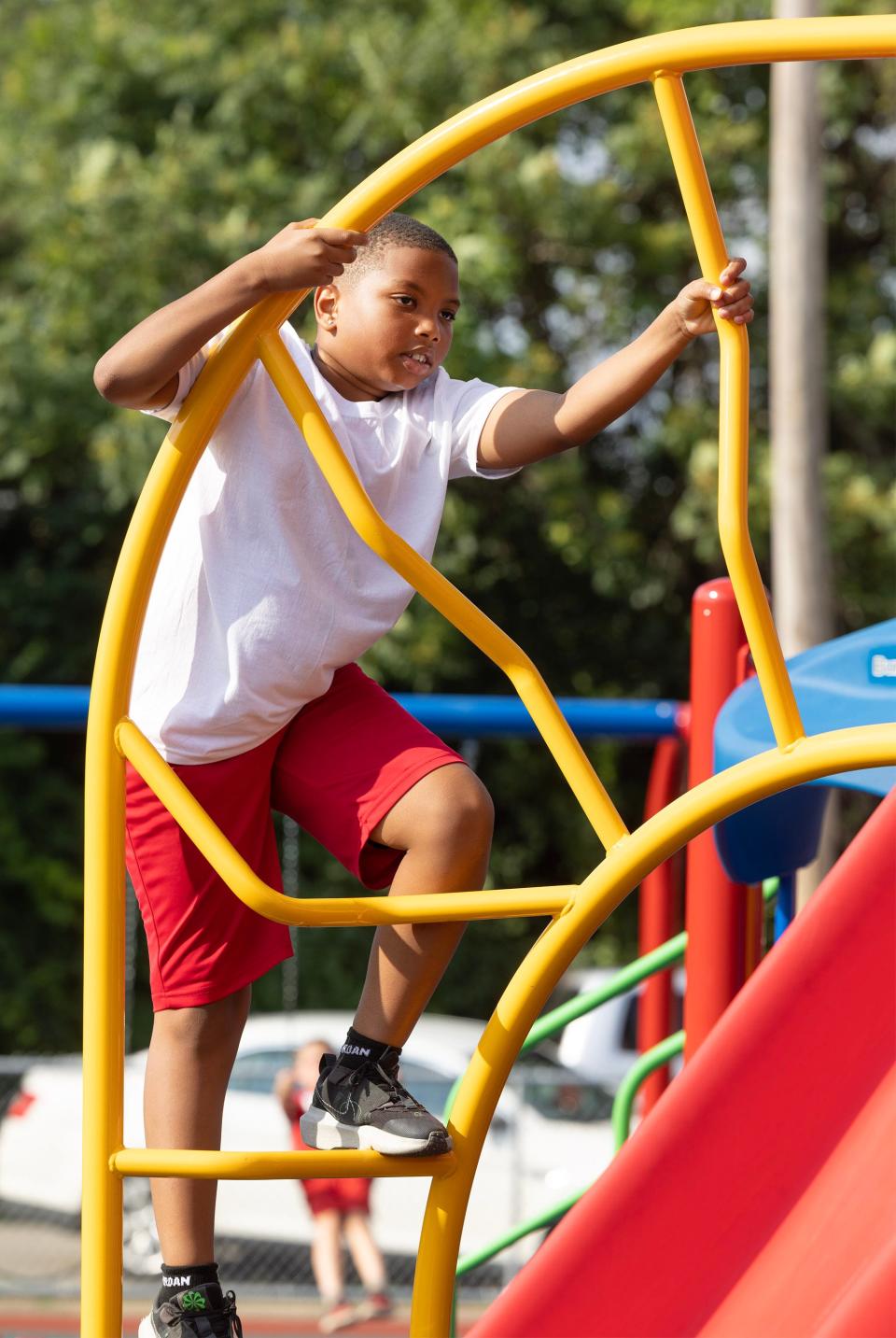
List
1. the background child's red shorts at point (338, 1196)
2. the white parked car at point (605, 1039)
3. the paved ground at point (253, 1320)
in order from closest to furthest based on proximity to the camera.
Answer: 1. the paved ground at point (253, 1320)
2. the background child's red shorts at point (338, 1196)
3. the white parked car at point (605, 1039)

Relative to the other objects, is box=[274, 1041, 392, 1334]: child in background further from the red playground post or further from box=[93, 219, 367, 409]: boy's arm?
box=[93, 219, 367, 409]: boy's arm

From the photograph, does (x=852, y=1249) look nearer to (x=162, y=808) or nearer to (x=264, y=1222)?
(x=162, y=808)

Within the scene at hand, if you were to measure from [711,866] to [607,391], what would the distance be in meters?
1.05

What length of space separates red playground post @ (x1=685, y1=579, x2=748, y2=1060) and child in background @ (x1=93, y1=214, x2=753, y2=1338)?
2.89 feet

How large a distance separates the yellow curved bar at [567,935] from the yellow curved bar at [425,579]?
0.05 meters

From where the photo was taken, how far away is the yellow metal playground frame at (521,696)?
143cm

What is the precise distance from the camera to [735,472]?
1440mm

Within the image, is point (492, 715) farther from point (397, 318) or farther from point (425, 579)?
point (425, 579)

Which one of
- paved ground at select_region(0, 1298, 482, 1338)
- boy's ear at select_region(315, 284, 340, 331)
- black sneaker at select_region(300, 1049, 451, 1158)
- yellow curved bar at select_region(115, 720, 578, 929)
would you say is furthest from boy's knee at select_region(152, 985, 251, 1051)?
paved ground at select_region(0, 1298, 482, 1338)

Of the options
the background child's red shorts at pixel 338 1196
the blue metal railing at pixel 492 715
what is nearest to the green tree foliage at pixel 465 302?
the background child's red shorts at pixel 338 1196

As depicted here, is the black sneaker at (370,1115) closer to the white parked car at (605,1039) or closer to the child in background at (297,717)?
the child in background at (297,717)

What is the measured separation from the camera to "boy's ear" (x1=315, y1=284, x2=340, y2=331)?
5.61 ft

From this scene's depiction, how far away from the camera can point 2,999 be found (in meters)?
7.61

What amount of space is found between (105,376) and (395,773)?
451 mm
